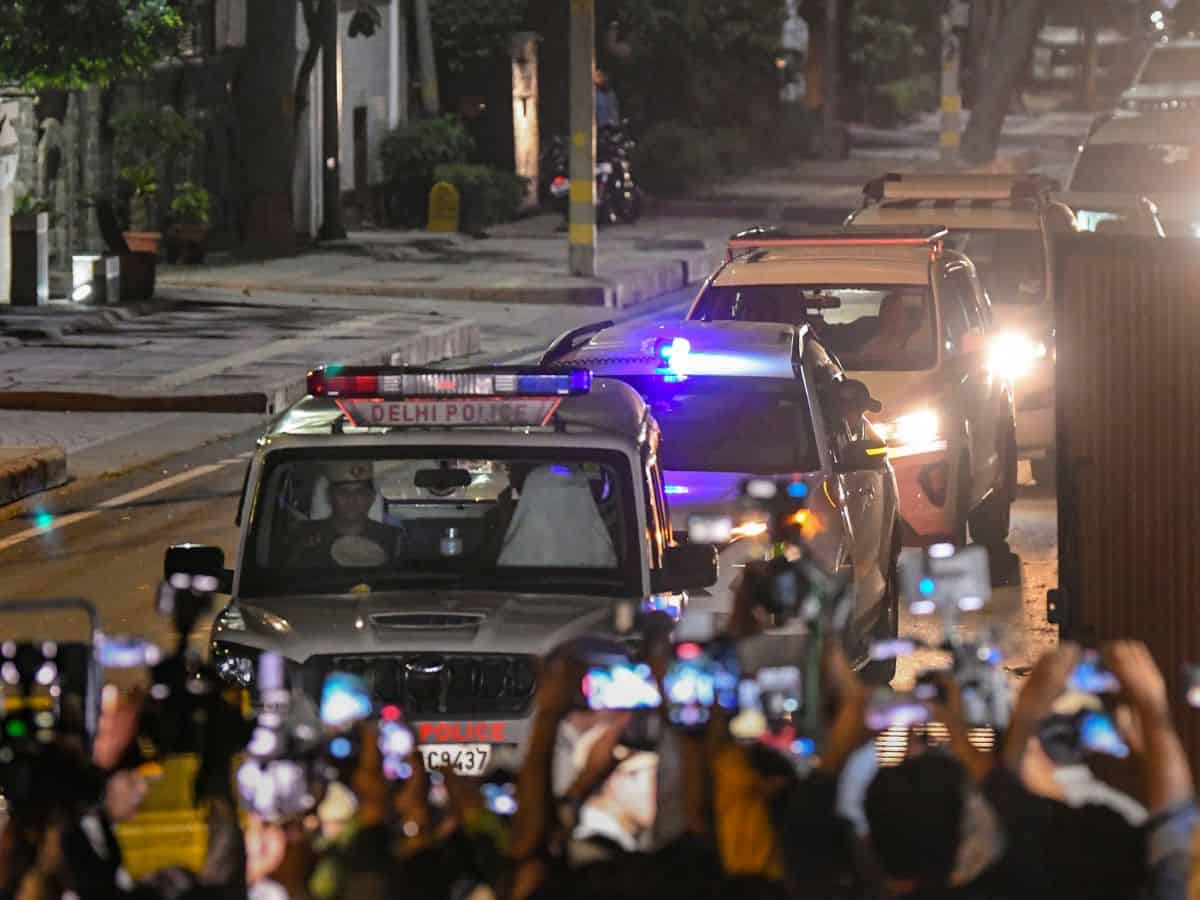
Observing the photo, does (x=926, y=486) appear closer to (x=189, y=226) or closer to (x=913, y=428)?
(x=913, y=428)

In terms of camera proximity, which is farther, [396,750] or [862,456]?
[862,456]

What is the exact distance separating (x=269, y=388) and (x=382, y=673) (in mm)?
13454

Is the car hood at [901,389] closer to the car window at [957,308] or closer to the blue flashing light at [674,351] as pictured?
the car window at [957,308]

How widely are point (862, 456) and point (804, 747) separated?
565 centimetres

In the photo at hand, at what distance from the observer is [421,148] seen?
132ft

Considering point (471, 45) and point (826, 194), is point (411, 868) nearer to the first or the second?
point (471, 45)

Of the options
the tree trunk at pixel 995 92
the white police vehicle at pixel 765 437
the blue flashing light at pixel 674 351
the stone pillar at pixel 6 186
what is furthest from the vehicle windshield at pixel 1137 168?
the tree trunk at pixel 995 92

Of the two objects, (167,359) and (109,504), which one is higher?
(167,359)

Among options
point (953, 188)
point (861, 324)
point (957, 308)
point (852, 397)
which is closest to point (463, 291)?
point (953, 188)

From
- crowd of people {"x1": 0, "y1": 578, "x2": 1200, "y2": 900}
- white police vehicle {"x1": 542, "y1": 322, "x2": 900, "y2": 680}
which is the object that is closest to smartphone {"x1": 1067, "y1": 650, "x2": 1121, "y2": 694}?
crowd of people {"x1": 0, "y1": 578, "x2": 1200, "y2": 900}

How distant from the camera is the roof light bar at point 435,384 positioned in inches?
339

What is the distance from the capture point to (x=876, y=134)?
71.4 metres

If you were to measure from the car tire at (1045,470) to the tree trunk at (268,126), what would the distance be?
1724 centimetres

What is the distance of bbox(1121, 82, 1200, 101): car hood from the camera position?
37406 mm
